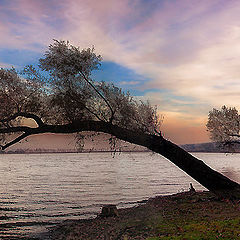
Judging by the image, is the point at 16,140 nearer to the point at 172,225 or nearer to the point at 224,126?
the point at 172,225

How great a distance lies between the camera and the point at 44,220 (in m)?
23.7

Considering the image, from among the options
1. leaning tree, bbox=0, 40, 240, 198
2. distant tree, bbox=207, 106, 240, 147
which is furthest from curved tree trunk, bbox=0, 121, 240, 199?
distant tree, bbox=207, 106, 240, 147

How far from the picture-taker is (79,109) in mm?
22016

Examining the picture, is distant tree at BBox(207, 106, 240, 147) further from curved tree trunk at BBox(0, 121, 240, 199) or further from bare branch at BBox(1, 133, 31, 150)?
bare branch at BBox(1, 133, 31, 150)

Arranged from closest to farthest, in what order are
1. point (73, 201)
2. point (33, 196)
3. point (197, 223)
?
point (197, 223)
point (73, 201)
point (33, 196)

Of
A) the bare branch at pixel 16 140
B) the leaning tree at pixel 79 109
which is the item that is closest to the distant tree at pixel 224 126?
the leaning tree at pixel 79 109

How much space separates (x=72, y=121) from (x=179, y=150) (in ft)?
28.2

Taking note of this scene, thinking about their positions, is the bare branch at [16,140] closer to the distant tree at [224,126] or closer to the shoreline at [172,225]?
the shoreline at [172,225]

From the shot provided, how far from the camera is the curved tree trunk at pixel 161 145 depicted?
21703 millimetres

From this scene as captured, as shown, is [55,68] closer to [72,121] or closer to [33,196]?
[72,121]

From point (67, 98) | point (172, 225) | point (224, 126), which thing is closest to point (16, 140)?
point (67, 98)

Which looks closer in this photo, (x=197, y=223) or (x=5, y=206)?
(x=197, y=223)

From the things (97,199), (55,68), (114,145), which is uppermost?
(55,68)

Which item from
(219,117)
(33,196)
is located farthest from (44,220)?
(219,117)
